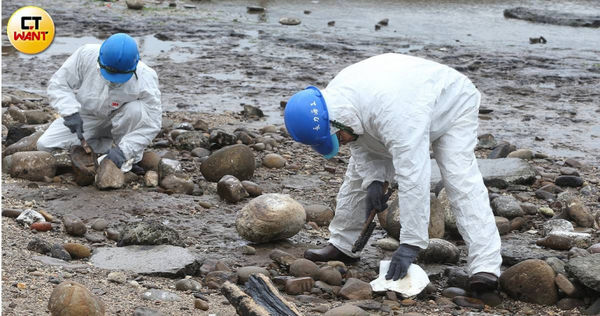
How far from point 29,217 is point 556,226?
3.13 metres

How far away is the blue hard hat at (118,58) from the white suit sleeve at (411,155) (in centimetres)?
225

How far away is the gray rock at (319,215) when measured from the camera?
5.34 m

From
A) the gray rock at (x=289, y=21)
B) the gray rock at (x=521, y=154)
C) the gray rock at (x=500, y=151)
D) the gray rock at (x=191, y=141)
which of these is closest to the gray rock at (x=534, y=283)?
the gray rock at (x=500, y=151)

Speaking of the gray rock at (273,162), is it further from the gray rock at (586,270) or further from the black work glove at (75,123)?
the gray rock at (586,270)

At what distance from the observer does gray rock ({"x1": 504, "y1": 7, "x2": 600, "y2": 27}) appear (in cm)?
1544

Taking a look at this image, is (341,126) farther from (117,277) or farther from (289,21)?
(289,21)

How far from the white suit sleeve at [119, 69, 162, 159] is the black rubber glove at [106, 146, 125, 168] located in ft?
0.09

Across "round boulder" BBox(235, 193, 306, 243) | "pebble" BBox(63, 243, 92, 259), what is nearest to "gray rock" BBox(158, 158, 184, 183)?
"round boulder" BBox(235, 193, 306, 243)

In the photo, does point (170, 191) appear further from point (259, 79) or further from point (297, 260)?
point (259, 79)

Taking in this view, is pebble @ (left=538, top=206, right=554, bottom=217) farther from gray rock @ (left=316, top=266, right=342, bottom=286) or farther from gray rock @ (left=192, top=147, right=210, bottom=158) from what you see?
gray rock @ (left=192, top=147, right=210, bottom=158)

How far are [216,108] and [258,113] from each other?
0.50 meters

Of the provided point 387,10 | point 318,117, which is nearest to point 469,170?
point 318,117

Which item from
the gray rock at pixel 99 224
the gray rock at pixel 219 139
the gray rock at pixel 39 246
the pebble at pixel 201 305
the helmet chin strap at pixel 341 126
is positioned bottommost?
the gray rock at pixel 99 224

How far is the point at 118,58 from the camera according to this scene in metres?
5.58
